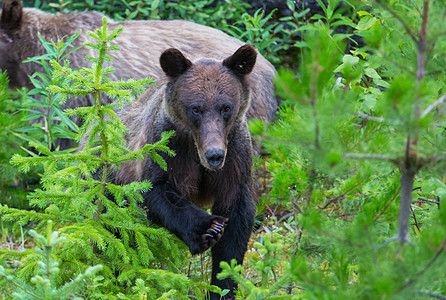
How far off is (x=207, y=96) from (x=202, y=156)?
42 cm

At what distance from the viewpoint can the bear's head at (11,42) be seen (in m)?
6.43

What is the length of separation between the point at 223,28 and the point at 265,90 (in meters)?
1.42

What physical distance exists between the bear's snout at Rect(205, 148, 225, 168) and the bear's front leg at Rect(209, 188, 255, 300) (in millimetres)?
542

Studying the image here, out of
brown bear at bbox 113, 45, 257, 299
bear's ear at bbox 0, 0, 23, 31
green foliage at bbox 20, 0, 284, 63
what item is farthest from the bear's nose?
bear's ear at bbox 0, 0, 23, 31

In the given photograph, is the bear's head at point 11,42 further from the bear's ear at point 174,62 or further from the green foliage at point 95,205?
the green foliage at point 95,205

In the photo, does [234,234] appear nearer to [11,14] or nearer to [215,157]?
[215,157]

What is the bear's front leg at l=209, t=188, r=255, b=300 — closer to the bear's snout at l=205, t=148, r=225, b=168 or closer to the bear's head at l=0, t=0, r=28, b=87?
the bear's snout at l=205, t=148, r=225, b=168

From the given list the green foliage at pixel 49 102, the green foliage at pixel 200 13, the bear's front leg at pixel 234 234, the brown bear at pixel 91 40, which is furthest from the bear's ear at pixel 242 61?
the green foliage at pixel 200 13

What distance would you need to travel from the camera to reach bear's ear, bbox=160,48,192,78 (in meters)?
3.89

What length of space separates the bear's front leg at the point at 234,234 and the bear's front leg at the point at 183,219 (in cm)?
13

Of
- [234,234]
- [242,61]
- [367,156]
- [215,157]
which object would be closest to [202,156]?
[215,157]

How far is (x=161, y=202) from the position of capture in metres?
3.84

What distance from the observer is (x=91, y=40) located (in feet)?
21.3

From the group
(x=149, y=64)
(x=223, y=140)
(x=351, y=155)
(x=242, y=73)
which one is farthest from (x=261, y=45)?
(x=351, y=155)
